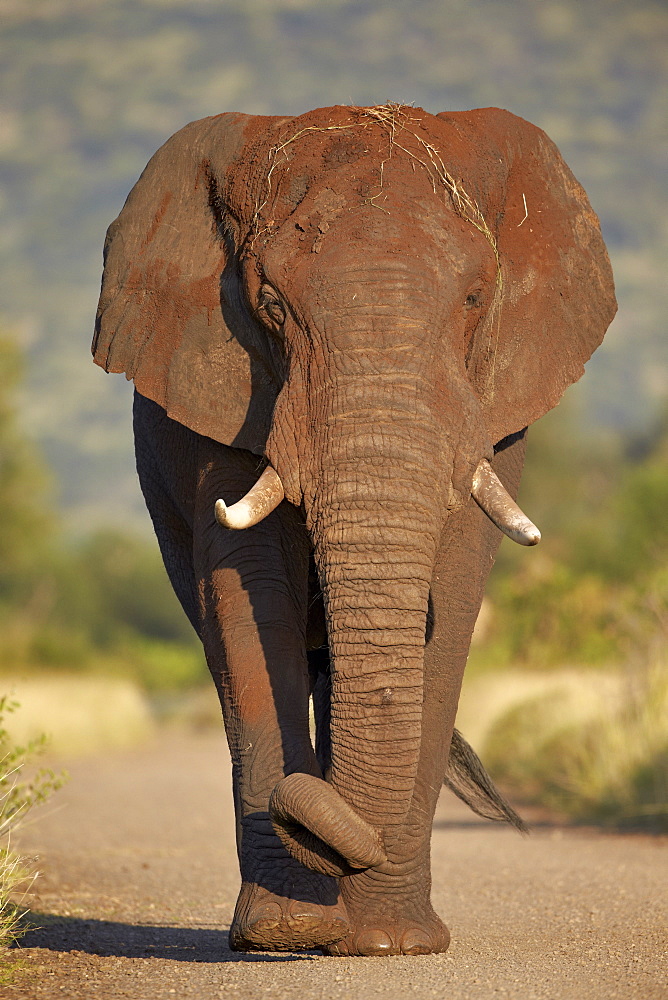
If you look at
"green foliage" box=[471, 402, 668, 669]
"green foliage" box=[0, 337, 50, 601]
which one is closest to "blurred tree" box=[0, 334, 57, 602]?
"green foliage" box=[0, 337, 50, 601]

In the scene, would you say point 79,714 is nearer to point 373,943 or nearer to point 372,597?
point 373,943

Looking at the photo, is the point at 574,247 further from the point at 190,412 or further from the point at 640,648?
the point at 640,648

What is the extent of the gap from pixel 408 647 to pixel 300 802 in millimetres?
735

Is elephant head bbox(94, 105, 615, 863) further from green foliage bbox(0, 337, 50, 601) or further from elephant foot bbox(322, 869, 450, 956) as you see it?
green foliage bbox(0, 337, 50, 601)

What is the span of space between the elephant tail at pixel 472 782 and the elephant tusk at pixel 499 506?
110 inches

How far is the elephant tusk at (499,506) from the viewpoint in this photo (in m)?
5.83

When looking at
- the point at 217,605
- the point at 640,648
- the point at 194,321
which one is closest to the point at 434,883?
the point at 217,605

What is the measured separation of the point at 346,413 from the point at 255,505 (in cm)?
51

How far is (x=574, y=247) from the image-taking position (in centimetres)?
740

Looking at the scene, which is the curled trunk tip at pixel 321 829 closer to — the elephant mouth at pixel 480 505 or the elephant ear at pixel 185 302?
the elephant mouth at pixel 480 505

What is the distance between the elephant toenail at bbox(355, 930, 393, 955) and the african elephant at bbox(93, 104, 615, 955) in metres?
0.01

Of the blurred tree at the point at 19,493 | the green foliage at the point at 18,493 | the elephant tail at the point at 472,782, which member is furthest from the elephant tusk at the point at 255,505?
the green foliage at the point at 18,493

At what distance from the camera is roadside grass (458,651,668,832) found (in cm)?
1416

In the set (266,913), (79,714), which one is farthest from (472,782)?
(79,714)
